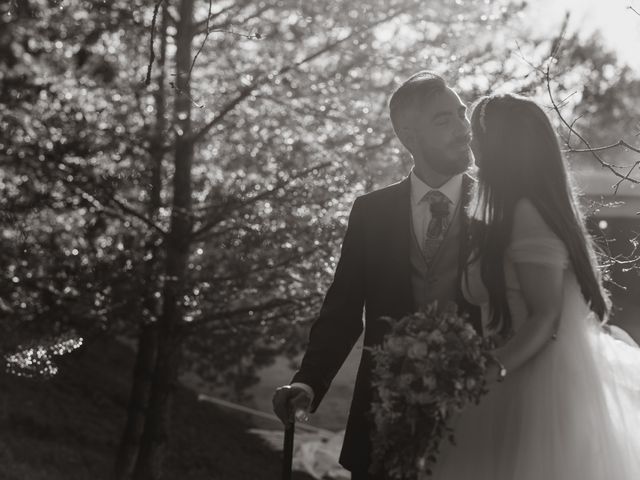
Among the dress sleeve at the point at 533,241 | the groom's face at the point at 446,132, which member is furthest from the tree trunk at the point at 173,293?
the dress sleeve at the point at 533,241

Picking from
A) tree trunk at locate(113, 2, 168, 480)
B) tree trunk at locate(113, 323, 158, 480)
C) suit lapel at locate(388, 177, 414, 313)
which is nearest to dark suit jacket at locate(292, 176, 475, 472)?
suit lapel at locate(388, 177, 414, 313)

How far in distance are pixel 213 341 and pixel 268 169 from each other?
1.67 metres

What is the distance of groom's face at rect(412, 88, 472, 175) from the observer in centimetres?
386

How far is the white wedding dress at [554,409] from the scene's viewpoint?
10.7ft

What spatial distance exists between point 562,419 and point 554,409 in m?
0.04

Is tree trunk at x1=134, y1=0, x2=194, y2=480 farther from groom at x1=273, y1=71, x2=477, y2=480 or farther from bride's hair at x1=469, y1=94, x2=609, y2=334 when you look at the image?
bride's hair at x1=469, y1=94, x2=609, y2=334

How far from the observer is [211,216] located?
7949mm

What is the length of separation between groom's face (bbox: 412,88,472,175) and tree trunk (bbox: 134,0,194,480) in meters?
4.08

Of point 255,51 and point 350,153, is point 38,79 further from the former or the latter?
point 350,153

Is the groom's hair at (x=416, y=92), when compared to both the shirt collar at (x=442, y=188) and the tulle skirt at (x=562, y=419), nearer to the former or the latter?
the shirt collar at (x=442, y=188)

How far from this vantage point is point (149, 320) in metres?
7.88

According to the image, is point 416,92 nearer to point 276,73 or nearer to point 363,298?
point 363,298

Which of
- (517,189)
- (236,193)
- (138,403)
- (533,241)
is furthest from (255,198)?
(533,241)

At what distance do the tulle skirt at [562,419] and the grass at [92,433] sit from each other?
15.9 feet
